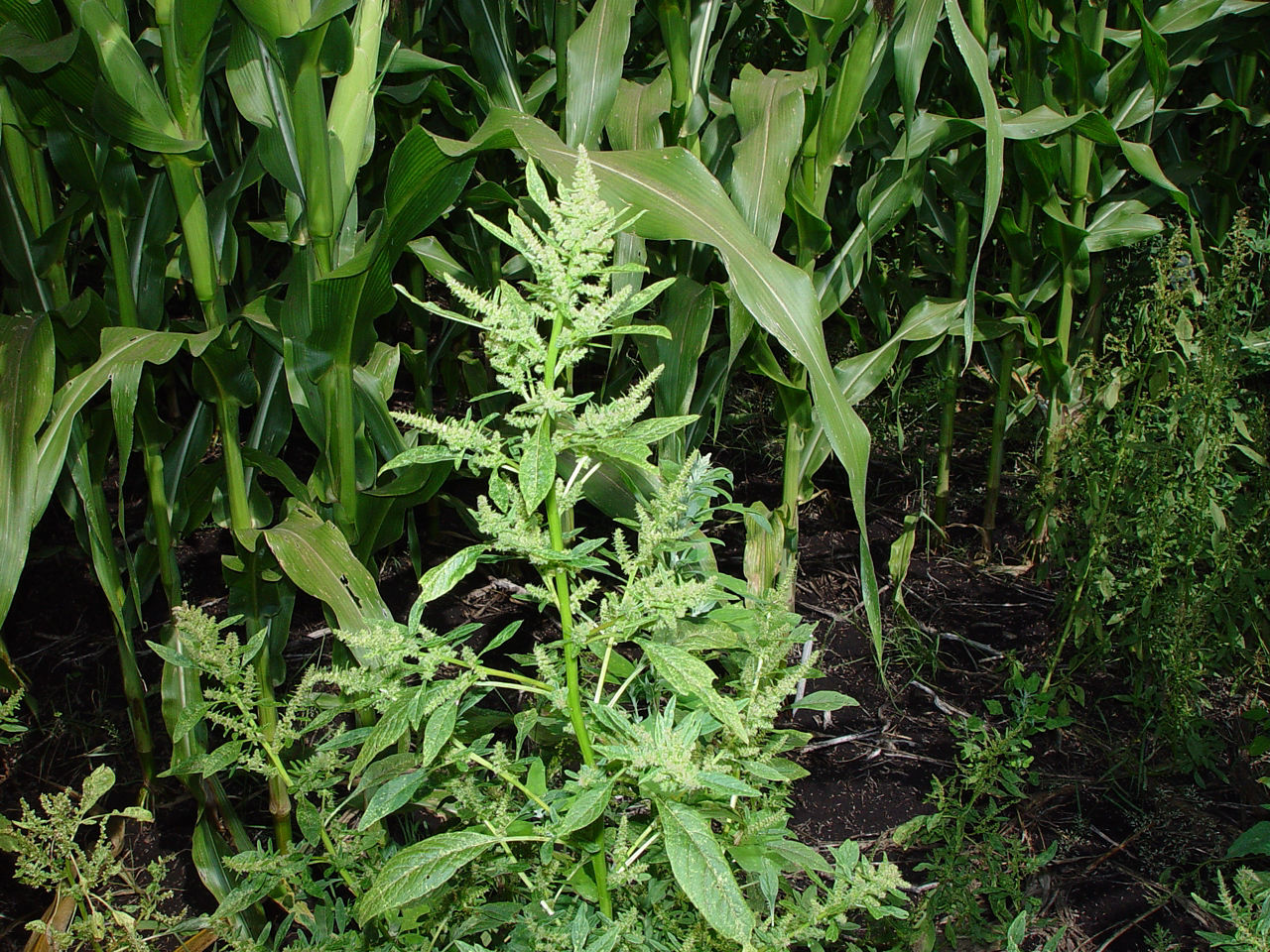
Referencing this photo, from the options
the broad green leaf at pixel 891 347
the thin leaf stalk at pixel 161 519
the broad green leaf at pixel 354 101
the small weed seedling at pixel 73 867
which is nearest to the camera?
the small weed seedling at pixel 73 867

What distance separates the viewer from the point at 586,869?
3.44 feet

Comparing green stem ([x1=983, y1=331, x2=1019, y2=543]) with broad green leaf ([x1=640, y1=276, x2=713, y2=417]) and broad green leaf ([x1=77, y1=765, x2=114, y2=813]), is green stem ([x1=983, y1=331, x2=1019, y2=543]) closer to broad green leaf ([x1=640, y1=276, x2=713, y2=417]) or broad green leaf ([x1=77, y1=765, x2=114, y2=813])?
broad green leaf ([x1=640, y1=276, x2=713, y2=417])

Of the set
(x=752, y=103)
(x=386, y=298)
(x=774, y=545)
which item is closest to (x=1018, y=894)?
(x=774, y=545)

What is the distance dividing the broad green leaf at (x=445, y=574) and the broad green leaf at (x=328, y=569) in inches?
21.4

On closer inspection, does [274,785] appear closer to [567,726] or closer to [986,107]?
[567,726]

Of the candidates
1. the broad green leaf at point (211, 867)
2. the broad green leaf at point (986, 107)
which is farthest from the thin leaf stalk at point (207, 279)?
the broad green leaf at point (986, 107)

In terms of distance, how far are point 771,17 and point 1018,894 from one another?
188cm

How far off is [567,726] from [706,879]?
236 millimetres

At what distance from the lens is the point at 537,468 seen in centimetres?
74

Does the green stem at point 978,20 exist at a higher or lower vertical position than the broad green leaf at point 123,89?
lower

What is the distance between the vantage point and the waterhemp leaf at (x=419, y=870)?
2.54 feet

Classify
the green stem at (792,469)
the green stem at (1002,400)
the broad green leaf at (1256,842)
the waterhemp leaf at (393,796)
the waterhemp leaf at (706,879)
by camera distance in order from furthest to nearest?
the green stem at (1002,400), the green stem at (792,469), the broad green leaf at (1256,842), the waterhemp leaf at (393,796), the waterhemp leaf at (706,879)

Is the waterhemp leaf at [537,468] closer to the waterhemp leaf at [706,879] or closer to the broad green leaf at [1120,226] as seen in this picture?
the waterhemp leaf at [706,879]

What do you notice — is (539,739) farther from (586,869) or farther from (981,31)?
(981,31)
